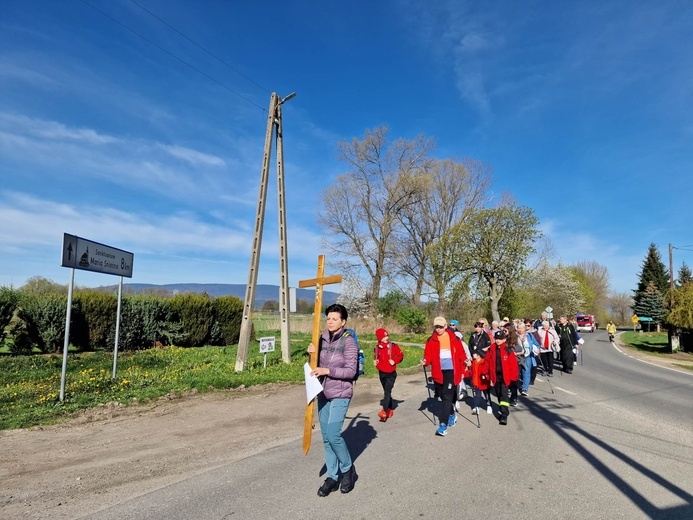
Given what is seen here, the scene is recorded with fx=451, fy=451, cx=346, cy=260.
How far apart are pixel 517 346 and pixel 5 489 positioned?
8440 millimetres

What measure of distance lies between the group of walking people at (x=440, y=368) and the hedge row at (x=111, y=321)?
47.0 ft

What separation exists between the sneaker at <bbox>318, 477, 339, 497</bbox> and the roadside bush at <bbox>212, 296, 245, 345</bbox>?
66.4ft

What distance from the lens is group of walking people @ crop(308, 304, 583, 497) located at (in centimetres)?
450

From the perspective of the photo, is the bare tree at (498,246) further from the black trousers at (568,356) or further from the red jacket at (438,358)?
the red jacket at (438,358)

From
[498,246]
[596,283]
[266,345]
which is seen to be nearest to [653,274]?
[596,283]

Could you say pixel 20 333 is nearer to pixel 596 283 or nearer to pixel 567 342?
pixel 567 342

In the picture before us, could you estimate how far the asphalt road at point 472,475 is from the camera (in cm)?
410

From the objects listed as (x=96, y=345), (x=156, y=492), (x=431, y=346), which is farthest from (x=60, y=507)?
(x=96, y=345)

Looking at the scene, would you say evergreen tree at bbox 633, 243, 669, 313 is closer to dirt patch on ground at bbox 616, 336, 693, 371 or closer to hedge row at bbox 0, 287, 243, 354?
dirt patch on ground at bbox 616, 336, 693, 371

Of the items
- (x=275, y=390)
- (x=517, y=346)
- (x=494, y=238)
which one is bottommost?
(x=275, y=390)

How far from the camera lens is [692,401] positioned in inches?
401

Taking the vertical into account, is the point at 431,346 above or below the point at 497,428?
above

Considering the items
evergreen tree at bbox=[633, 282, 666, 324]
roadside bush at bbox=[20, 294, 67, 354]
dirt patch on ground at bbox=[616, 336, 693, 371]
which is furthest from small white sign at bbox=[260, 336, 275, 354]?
evergreen tree at bbox=[633, 282, 666, 324]

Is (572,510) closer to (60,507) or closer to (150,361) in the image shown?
(60,507)
